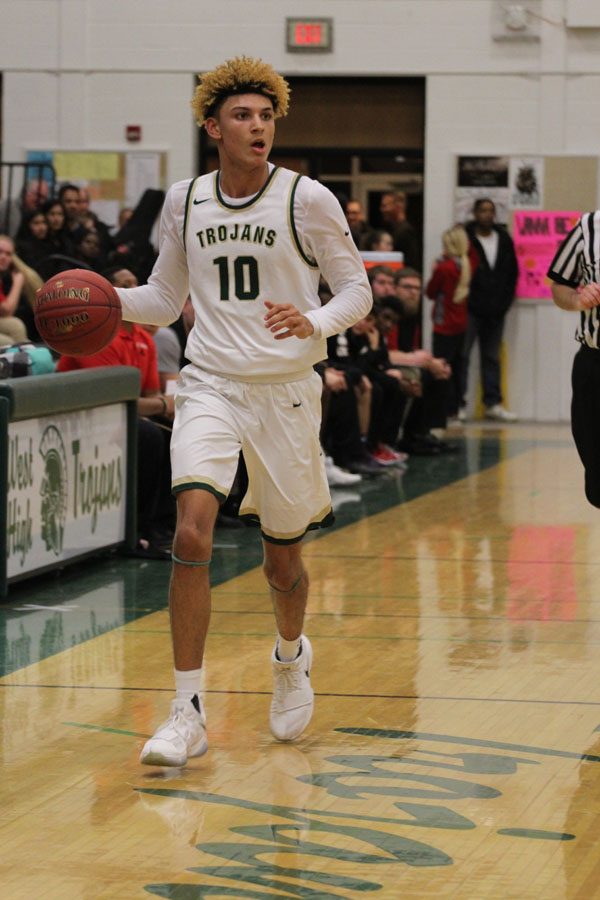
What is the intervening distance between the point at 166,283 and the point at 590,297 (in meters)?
1.71

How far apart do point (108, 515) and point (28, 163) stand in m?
8.85

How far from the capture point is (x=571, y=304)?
6.41 meters

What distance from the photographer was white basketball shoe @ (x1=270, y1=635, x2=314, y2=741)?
516 centimetres

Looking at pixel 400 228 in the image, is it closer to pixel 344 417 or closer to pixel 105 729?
pixel 344 417

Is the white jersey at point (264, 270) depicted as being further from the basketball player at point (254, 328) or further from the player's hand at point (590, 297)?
the player's hand at point (590, 297)

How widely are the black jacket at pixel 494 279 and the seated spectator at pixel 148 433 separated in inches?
327

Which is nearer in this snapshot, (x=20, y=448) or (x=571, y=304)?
(x=571, y=304)

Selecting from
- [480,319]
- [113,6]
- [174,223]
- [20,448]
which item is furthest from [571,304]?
[113,6]

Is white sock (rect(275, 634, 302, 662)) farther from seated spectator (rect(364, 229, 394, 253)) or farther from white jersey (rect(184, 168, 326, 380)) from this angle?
seated spectator (rect(364, 229, 394, 253))

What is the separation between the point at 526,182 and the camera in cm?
1728

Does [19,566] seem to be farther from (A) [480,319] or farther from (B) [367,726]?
(A) [480,319]

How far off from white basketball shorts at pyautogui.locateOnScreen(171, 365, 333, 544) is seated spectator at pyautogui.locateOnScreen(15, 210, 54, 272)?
29.8ft

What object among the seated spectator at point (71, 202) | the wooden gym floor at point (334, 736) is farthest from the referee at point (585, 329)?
the seated spectator at point (71, 202)

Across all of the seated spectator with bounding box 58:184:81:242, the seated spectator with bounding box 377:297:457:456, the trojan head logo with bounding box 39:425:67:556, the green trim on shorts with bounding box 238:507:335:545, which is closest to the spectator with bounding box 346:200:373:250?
the seated spectator with bounding box 377:297:457:456
